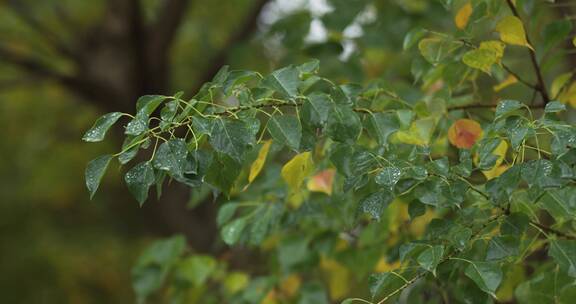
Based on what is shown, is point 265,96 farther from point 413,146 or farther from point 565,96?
point 565,96

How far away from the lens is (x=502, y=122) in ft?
4.13

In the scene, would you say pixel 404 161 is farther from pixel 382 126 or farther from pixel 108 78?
pixel 108 78

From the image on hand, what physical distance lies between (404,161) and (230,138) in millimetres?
278

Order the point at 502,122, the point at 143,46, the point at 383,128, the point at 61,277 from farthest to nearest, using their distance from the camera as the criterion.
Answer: the point at 61,277, the point at 143,46, the point at 383,128, the point at 502,122

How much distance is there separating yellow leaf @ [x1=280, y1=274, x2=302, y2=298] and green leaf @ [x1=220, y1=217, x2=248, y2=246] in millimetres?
411

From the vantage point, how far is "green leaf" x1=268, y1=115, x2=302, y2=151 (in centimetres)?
120

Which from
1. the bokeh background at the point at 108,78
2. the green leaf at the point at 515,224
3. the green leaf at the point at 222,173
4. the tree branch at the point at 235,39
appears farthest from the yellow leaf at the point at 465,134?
the tree branch at the point at 235,39

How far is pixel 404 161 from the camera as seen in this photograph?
126cm

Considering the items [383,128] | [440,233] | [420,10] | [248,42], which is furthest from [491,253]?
[248,42]

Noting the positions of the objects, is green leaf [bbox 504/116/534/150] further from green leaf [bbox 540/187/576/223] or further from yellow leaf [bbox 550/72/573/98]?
yellow leaf [bbox 550/72/573/98]

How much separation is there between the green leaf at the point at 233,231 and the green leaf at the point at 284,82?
0.69 m

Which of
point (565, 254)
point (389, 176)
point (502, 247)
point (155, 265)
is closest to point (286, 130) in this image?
point (389, 176)

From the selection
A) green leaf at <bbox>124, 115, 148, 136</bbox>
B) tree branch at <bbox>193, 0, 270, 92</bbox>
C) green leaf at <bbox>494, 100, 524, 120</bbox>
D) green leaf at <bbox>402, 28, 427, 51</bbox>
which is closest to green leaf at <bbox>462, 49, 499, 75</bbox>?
green leaf at <bbox>402, 28, 427, 51</bbox>

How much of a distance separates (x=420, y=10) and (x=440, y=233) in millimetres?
1762
